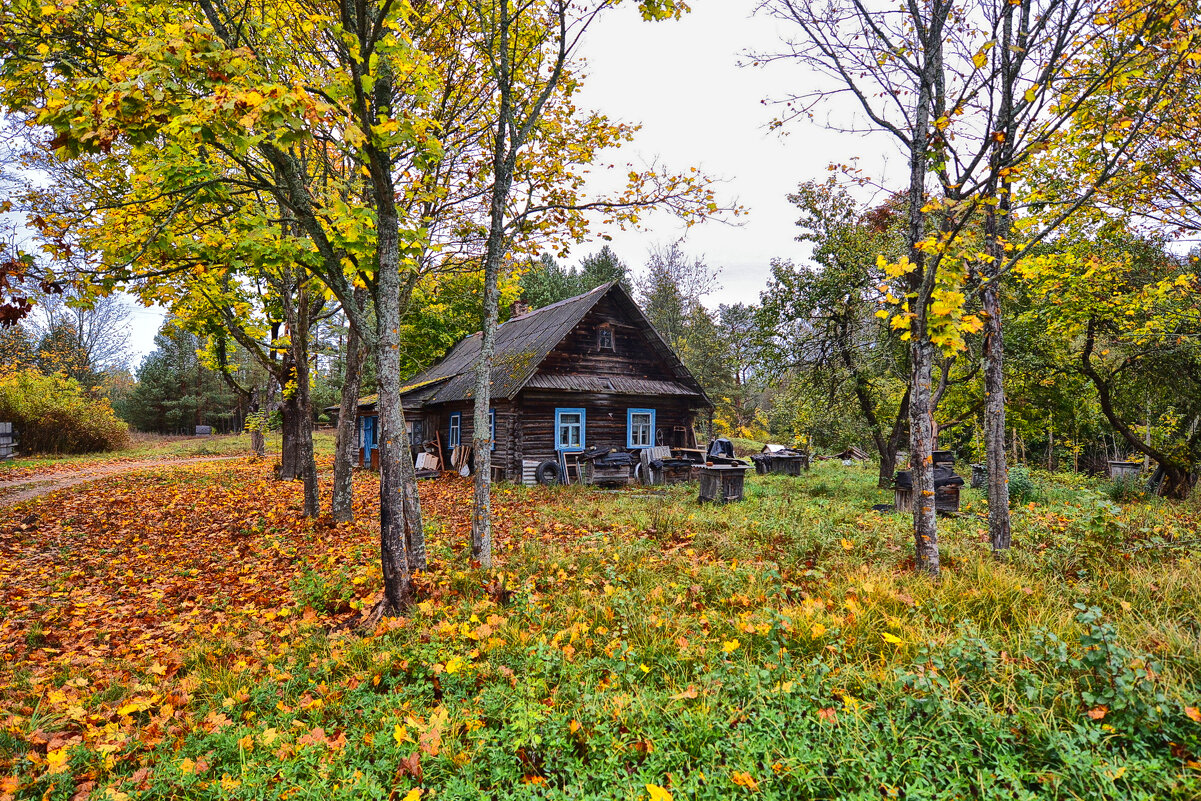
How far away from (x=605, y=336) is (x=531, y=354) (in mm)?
3065

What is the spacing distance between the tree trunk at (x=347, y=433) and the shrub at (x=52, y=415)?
22270 millimetres

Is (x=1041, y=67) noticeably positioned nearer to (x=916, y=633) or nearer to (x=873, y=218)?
(x=916, y=633)

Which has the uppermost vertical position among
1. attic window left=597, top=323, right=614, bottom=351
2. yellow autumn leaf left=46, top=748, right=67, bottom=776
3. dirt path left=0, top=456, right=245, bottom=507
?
attic window left=597, top=323, right=614, bottom=351

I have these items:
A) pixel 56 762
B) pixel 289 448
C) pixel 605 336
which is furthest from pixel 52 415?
pixel 56 762

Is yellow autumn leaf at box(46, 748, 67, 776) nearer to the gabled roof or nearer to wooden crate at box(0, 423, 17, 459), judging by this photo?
the gabled roof

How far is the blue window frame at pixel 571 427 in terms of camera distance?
17.6 m

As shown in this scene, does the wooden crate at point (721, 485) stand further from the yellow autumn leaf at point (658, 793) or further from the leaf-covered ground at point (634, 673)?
the yellow autumn leaf at point (658, 793)

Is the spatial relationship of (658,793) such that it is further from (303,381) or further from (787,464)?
(787,464)

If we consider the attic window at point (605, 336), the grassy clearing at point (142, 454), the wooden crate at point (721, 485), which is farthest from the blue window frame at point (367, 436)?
the wooden crate at point (721, 485)

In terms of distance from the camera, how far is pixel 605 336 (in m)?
18.7

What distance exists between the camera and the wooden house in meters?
17.0

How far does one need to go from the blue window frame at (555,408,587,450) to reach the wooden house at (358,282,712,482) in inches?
1.3

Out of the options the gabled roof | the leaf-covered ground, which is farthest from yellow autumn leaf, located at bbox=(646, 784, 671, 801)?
the gabled roof

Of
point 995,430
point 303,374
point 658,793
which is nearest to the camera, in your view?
point 658,793
